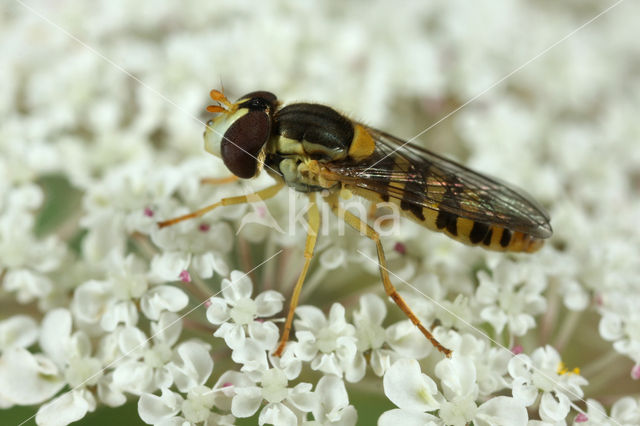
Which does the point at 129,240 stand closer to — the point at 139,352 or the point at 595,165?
the point at 139,352

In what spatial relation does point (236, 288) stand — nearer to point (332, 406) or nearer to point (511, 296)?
point (332, 406)

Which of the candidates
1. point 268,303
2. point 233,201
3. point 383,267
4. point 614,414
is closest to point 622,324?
point 614,414

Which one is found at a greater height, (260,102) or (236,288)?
(260,102)

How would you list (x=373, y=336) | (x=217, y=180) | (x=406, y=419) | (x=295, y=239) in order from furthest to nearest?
(x=217, y=180) → (x=295, y=239) → (x=373, y=336) → (x=406, y=419)

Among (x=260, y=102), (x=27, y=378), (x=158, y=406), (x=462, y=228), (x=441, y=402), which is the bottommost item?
(x=27, y=378)

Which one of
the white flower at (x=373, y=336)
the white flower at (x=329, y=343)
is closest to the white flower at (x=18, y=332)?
the white flower at (x=329, y=343)

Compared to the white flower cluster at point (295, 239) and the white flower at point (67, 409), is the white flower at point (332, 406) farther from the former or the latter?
the white flower at point (67, 409)

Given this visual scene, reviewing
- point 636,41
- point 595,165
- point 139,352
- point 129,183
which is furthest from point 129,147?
point 636,41
